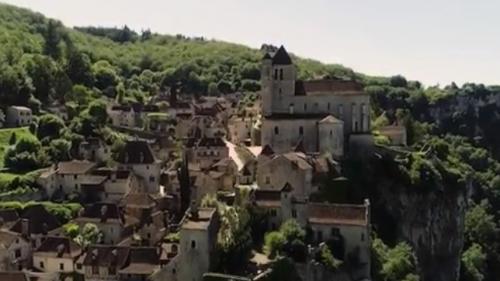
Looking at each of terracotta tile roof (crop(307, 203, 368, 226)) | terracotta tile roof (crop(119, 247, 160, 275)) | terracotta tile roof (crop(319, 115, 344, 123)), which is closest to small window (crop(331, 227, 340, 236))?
terracotta tile roof (crop(307, 203, 368, 226))

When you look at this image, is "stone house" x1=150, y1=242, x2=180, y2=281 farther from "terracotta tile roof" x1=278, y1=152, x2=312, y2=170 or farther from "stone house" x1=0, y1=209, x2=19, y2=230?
"stone house" x1=0, y1=209, x2=19, y2=230

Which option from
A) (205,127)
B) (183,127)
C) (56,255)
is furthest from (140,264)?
(183,127)

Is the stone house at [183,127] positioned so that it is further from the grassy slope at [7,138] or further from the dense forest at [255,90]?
the grassy slope at [7,138]

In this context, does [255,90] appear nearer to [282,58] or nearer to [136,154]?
[282,58]

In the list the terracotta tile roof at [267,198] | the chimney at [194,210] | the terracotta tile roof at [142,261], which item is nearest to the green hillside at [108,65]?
the chimney at [194,210]

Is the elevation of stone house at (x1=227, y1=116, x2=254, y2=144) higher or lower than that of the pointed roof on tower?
lower

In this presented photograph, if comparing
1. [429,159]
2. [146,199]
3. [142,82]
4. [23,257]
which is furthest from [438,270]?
[142,82]
